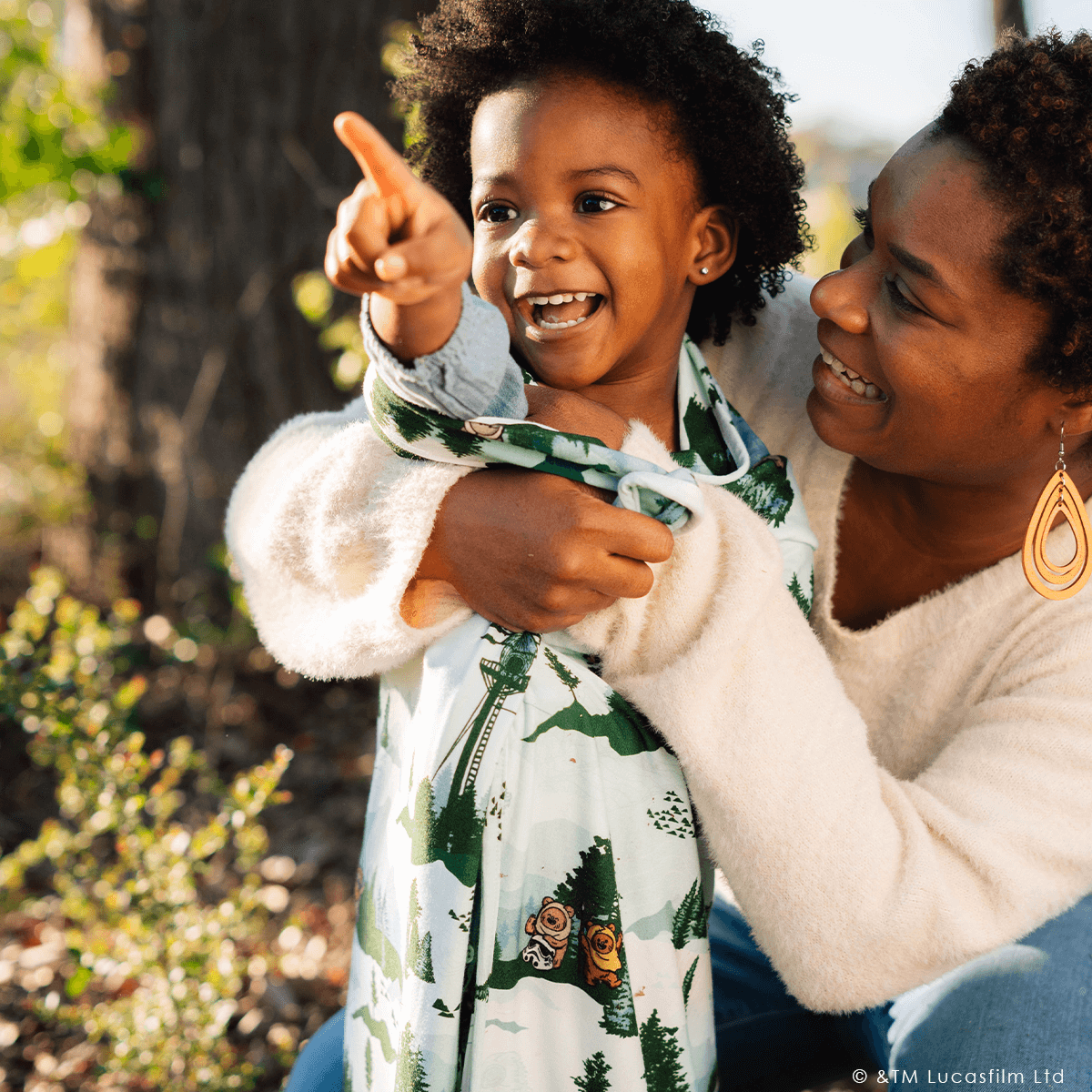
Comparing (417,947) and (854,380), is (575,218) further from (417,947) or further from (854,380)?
(417,947)

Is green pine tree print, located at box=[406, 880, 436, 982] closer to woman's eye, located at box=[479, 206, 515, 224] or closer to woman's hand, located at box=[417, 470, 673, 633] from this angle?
woman's hand, located at box=[417, 470, 673, 633]

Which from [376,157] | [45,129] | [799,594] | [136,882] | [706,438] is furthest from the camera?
[45,129]

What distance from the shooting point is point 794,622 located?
137cm

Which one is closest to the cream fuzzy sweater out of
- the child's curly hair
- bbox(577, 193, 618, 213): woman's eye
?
bbox(577, 193, 618, 213): woman's eye

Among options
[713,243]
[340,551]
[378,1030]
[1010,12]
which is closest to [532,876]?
[378,1030]

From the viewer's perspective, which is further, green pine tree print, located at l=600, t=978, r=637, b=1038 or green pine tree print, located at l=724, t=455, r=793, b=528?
green pine tree print, located at l=724, t=455, r=793, b=528

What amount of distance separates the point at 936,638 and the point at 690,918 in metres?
0.69

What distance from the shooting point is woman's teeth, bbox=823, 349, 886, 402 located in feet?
5.26

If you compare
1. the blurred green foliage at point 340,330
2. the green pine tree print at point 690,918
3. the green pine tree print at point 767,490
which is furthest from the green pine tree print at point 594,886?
the blurred green foliage at point 340,330


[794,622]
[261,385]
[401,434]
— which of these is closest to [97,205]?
[261,385]

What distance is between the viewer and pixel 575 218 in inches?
60.1

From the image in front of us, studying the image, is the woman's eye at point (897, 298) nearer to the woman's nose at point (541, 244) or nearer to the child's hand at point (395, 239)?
the woman's nose at point (541, 244)

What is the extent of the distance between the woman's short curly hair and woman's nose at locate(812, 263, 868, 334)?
0.70ft

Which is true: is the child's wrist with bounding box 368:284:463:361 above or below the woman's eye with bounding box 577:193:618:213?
below
